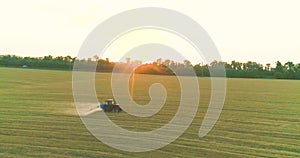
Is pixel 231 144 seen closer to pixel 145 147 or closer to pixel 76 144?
pixel 145 147

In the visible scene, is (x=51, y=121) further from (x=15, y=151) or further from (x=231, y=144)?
(x=231, y=144)

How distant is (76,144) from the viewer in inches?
507

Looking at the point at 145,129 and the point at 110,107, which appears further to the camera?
the point at 110,107

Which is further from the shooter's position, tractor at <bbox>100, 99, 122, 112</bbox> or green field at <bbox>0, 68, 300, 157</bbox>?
tractor at <bbox>100, 99, 122, 112</bbox>

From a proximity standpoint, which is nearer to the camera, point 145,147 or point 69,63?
point 145,147

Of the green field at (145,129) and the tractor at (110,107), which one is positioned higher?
the tractor at (110,107)

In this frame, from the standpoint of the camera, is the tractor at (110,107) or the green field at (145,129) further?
the tractor at (110,107)

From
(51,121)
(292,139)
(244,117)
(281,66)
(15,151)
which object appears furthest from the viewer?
(281,66)

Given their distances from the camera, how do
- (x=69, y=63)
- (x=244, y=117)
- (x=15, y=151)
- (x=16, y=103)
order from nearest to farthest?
(x=15, y=151) → (x=244, y=117) → (x=16, y=103) → (x=69, y=63)

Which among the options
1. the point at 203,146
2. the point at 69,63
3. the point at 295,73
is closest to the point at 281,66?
the point at 295,73

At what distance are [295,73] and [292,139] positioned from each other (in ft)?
393

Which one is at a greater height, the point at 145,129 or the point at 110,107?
the point at 110,107

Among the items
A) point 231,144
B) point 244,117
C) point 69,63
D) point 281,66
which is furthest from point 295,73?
point 231,144

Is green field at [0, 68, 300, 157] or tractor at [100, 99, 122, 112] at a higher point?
tractor at [100, 99, 122, 112]
